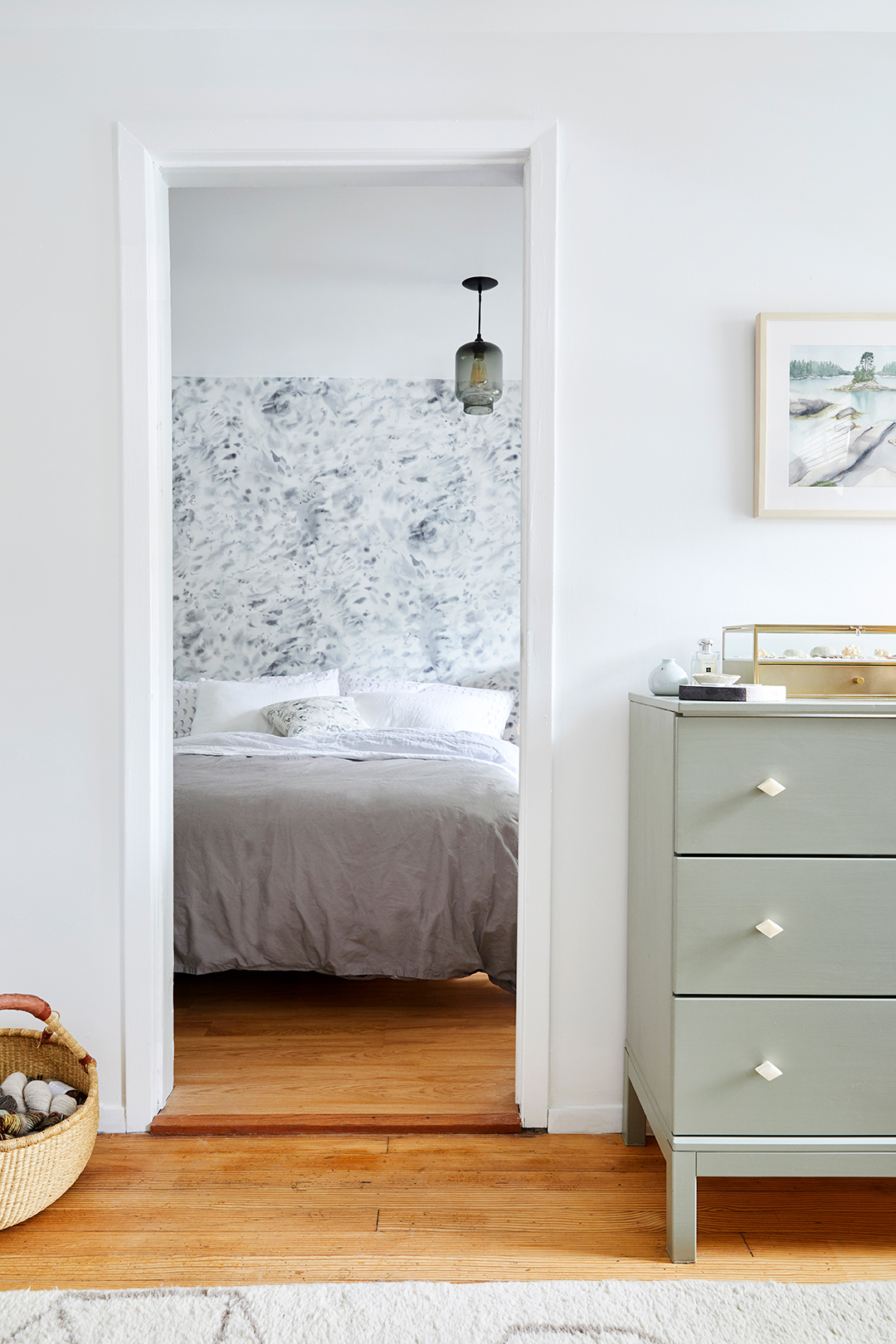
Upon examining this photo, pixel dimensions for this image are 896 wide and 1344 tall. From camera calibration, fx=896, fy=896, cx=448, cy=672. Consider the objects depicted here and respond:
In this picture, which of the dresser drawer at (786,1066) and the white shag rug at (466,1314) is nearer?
the white shag rug at (466,1314)

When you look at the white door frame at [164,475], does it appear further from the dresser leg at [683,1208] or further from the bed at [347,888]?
the bed at [347,888]

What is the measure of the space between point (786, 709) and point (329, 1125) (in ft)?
4.49

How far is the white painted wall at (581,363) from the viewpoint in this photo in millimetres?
1980

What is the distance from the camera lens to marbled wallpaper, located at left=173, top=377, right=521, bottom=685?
188 inches

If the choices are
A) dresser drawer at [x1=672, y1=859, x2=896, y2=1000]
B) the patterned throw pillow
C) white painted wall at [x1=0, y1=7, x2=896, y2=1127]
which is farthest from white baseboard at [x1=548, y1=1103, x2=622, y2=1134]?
the patterned throw pillow

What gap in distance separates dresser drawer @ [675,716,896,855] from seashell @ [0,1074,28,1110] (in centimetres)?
145

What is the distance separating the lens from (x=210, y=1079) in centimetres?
226

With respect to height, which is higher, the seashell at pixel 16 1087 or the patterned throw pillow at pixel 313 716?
the patterned throw pillow at pixel 313 716

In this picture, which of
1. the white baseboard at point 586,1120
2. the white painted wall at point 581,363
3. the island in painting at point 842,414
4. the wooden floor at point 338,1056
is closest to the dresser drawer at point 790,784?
the white painted wall at point 581,363

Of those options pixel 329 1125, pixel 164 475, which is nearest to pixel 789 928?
pixel 329 1125

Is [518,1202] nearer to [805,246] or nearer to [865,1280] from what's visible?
[865,1280]

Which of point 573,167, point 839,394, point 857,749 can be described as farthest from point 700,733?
point 573,167

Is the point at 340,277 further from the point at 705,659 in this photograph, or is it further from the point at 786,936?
the point at 786,936

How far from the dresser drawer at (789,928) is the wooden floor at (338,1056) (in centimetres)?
74
